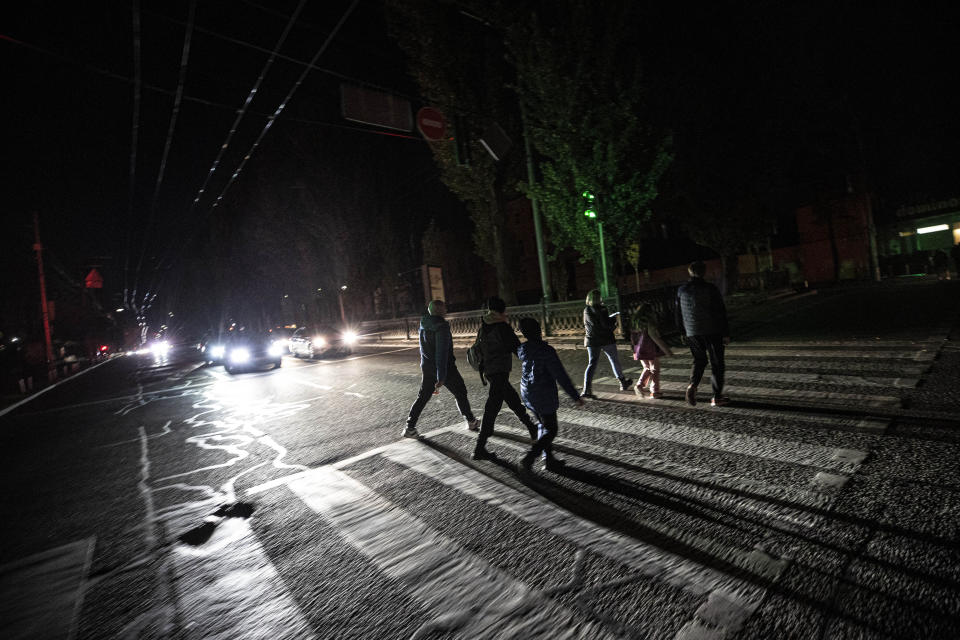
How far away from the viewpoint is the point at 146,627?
2.62 m

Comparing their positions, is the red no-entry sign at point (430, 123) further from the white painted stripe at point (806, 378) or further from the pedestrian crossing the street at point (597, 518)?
the pedestrian crossing the street at point (597, 518)

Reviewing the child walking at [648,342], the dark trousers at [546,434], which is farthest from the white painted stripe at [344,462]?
the child walking at [648,342]

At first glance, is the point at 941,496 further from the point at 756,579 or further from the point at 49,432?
the point at 49,432

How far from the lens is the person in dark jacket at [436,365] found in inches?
231

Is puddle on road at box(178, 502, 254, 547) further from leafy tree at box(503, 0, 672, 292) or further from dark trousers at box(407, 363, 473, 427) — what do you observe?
leafy tree at box(503, 0, 672, 292)

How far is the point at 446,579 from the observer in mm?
2783

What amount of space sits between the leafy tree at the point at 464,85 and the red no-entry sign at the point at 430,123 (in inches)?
114

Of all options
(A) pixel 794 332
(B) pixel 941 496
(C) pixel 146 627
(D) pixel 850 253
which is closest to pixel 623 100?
(A) pixel 794 332

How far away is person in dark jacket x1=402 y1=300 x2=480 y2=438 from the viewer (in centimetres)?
586

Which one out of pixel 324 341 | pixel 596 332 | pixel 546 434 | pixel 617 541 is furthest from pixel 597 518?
pixel 324 341

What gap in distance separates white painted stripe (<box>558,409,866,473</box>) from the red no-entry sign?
366 inches

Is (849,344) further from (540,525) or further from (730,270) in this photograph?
(730,270)

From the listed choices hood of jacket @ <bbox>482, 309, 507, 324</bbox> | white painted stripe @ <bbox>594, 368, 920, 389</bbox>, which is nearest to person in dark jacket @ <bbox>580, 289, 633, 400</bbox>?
white painted stripe @ <bbox>594, 368, 920, 389</bbox>

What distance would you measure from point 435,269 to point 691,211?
56.2 ft
